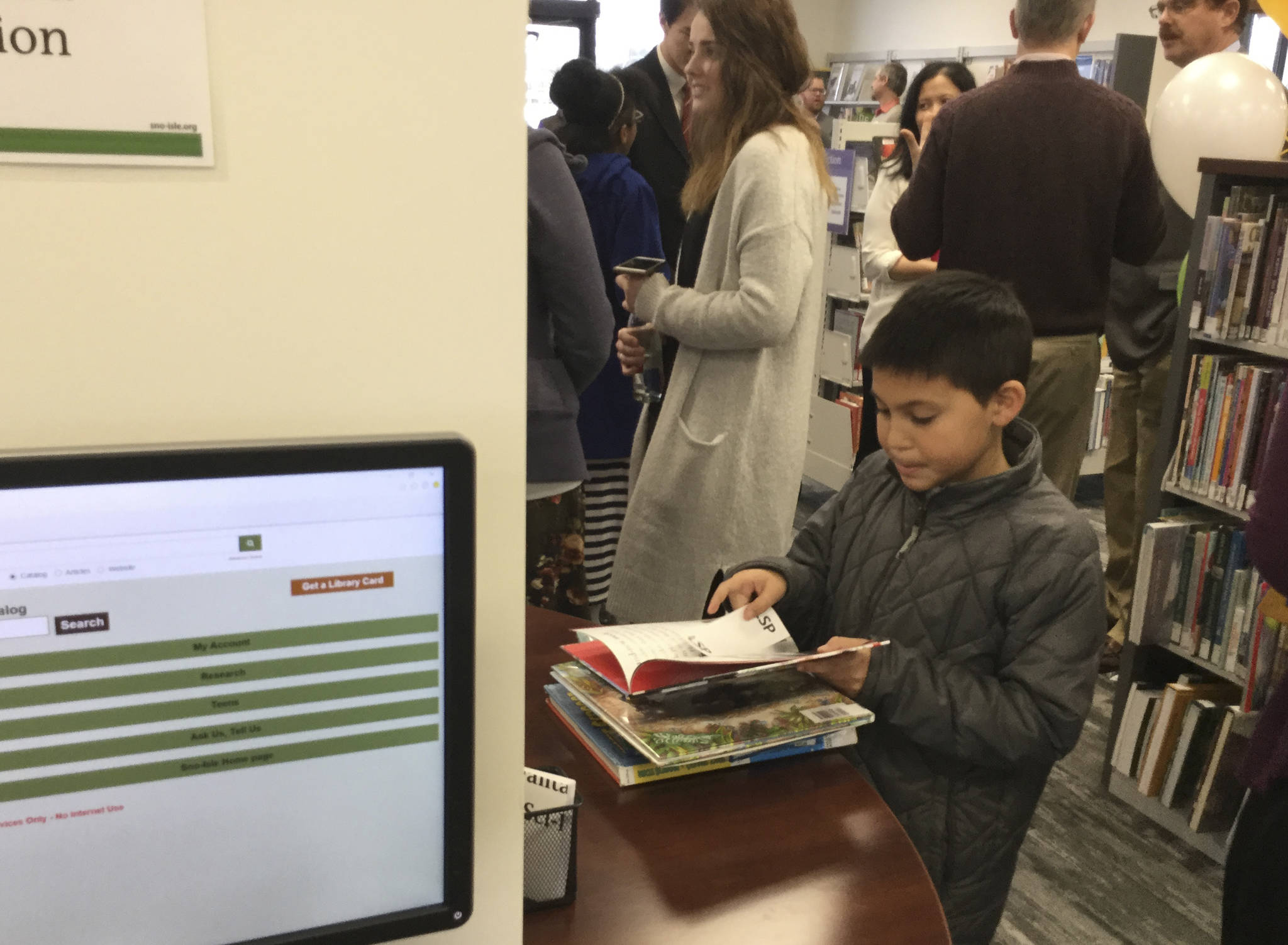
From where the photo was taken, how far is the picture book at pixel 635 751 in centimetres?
104

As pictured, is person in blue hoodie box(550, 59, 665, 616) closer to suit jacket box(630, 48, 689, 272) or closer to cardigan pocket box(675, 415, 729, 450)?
suit jacket box(630, 48, 689, 272)

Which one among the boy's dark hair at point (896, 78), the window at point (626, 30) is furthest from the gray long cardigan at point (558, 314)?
the window at point (626, 30)

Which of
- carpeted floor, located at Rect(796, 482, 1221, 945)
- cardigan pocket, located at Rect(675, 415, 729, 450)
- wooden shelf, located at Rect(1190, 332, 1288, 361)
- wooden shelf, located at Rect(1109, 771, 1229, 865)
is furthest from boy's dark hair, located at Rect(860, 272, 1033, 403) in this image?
wooden shelf, located at Rect(1109, 771, 1229, 865)

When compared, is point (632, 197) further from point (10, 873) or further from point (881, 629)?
point (10, 873)

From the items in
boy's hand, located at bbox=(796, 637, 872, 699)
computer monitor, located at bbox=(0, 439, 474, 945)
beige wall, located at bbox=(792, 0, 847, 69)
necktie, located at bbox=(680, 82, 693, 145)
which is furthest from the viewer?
beige wall, located at bbox=(792, 0, 847, 69)

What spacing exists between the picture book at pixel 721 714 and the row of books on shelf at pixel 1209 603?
139 centimetres

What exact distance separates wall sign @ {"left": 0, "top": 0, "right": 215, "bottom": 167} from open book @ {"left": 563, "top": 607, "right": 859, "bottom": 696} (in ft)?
2.14

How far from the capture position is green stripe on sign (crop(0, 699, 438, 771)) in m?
0.55

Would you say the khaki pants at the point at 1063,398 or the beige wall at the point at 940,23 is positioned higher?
the beige wall at the point at 940,23

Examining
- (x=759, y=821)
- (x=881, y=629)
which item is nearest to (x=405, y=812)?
(x=759, y=821)

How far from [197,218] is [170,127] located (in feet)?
0.17

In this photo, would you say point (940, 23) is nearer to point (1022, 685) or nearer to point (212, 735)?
point (1022, 685)

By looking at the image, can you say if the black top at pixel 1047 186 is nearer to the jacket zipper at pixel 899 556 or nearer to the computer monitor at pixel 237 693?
the jacket zipper at pixel 899 556

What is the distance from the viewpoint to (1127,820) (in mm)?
2385
